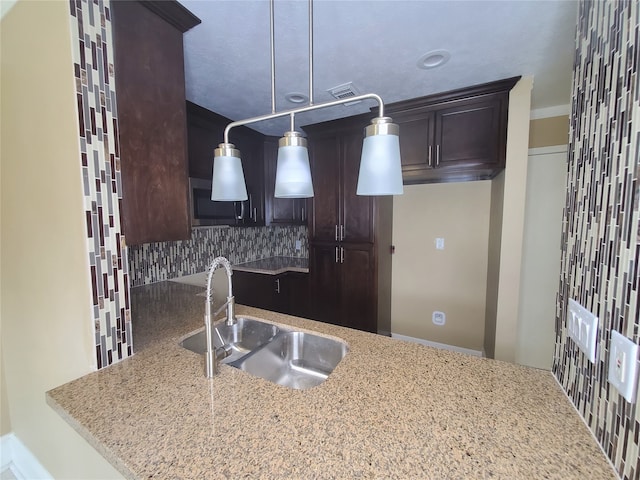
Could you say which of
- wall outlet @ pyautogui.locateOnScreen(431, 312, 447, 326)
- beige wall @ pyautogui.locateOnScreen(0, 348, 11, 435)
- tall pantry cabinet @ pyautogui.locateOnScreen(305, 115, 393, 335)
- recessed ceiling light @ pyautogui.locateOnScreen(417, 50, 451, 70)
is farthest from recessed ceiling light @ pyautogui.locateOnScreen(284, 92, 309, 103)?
beige wall @ pyautogui.locateOnScreen(0, 348, 11, 435)

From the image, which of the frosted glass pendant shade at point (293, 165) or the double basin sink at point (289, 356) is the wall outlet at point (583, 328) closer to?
the double basin sink at point (289, 356)

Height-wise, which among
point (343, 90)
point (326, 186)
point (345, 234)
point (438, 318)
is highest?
point (343, 90)

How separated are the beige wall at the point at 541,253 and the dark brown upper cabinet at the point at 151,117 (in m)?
2.78

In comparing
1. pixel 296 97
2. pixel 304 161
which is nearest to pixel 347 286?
pixel 296 97

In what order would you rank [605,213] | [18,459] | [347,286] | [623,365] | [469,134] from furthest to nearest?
[347,286] < [469,134] < [18,459] < [605,213] < [623,365]

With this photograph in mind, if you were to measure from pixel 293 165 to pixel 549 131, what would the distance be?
8.18 feet

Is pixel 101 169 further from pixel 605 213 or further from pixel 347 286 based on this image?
pixel 347 286

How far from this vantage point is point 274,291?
9.67 feet

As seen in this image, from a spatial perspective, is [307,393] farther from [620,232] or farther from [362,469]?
[620,232]

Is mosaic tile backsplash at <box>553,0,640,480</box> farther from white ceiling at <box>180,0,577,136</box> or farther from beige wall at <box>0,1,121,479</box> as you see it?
beige wall at <box>0,1,121,479</box>

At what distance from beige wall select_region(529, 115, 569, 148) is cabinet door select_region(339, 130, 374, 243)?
1.48m

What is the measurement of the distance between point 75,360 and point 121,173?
2.56 feet

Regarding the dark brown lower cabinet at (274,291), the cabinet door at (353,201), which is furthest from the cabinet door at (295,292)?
the cabinet door at (353,201)

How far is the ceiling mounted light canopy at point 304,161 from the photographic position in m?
0.83
